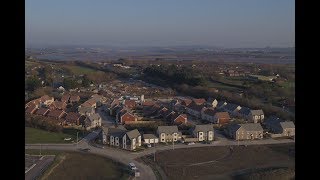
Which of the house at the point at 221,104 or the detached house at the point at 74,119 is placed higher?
the house at the point at 221,104

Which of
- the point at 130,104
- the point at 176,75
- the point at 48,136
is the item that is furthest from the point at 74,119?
the point at 176,75

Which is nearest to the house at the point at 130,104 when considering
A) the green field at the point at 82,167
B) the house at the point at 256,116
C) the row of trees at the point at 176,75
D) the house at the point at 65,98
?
the house at the point at 65,98

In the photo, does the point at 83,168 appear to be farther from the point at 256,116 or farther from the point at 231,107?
the point at 231,107

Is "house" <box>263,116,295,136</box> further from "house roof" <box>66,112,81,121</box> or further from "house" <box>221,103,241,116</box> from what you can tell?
"house roof" <box>66,112,81,121</box>

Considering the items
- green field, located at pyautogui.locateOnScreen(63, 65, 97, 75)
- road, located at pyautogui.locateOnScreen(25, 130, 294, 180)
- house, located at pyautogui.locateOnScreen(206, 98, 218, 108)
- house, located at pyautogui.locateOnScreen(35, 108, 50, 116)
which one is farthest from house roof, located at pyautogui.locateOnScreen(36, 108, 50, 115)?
green field, located at pyautogui.locateOnScreen(63, 65, 97, 75)

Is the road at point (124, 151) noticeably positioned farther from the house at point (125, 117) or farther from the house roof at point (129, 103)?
the house roof at point (129, 103)

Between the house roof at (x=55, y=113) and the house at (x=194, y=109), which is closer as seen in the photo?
the house roof at (x=55, y=113)

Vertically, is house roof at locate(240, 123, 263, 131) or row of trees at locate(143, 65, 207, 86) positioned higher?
row of trees at locate(143, 65, 207, 86)
